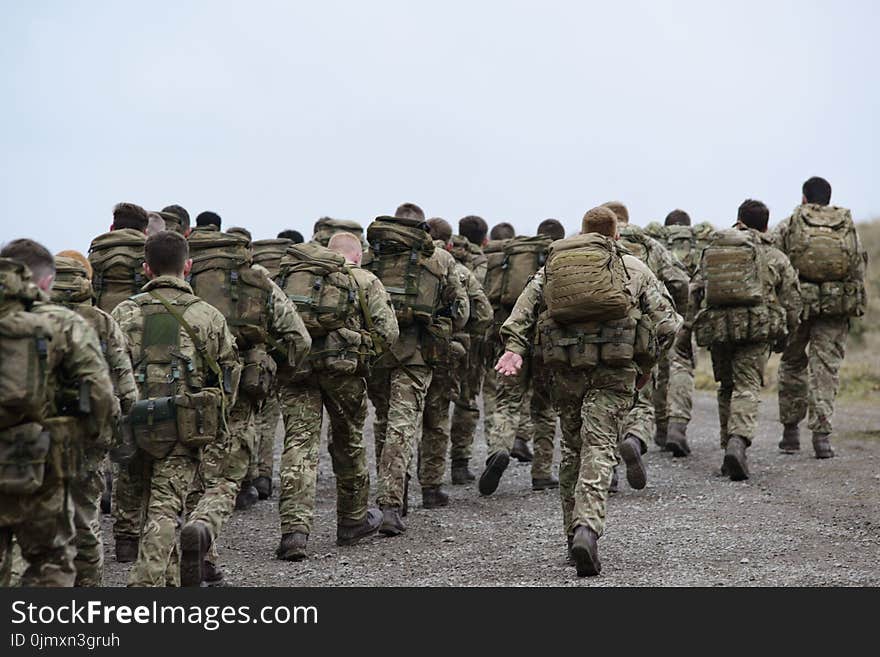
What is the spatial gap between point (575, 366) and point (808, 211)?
19.1ft

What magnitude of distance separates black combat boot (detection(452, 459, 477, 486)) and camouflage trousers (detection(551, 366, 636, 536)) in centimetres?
451

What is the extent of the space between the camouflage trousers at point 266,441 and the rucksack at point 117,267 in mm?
2607

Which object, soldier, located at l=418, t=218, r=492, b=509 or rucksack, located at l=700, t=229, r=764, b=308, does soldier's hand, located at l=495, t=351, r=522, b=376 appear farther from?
rucksack, located at l=700, t=229, r=764, b=308

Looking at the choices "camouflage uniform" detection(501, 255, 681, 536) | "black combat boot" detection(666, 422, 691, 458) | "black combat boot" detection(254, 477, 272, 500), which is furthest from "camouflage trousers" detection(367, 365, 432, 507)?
"black combat boot" detection(666, 422, 691, 458)

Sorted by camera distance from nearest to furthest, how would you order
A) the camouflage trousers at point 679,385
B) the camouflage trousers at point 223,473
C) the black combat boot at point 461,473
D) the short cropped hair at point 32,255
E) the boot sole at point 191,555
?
the short cropped hair at point 32,255 → the boot sole at point 191,555 → the camouflage trousers at point 223,473 → the black combat boot at point 461,473 → the camouflage trousers at point 679,385

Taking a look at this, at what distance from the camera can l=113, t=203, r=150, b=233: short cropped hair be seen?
999 cm

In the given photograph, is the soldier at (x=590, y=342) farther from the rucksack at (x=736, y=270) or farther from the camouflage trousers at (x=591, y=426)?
the rucksack at (x=736, y=270)

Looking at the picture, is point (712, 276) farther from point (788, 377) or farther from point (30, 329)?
point (30, 329)

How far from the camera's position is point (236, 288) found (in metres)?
8.65

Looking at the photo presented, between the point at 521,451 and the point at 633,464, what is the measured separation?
11.9 feet

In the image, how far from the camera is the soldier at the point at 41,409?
18.6ft

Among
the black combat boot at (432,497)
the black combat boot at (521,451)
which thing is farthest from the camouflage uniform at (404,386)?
the black combat boot at (521,451)

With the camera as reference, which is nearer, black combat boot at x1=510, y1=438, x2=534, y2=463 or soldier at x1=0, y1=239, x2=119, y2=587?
soldier at x1=0, y1=239, x2=119, y2=587

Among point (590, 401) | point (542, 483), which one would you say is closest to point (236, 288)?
point (590, 401)
